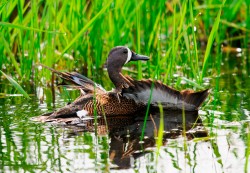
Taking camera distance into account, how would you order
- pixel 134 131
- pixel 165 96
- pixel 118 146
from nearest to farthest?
1. pixel 118 146
2. pixel 134 131
3. pixel 165 96

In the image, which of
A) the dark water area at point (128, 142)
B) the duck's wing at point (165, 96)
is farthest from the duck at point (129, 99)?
the dark water area at point (128, 142)

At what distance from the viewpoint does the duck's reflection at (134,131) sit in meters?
4.97

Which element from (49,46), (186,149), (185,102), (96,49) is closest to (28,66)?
(49,46)

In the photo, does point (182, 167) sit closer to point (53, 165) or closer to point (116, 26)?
point (53, 165)

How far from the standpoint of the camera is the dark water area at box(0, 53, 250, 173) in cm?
461

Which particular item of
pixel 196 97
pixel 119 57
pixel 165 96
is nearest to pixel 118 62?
pixel 119 57

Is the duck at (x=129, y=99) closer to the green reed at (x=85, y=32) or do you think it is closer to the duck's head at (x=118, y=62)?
the duck's head at (x=118, y=62)

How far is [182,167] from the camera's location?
14.9 feet

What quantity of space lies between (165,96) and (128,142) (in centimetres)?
111

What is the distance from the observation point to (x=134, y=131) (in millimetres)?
5781

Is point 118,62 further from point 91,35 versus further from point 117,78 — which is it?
point 91,35

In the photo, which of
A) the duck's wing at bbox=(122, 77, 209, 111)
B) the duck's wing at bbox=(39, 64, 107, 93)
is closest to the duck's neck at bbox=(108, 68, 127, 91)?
the duck's wing at bbox=(39, 64, 107, 93)

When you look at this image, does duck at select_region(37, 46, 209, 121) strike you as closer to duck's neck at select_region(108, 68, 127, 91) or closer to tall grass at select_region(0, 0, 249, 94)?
duck's neck at select_region(108, 68, 127, 91)

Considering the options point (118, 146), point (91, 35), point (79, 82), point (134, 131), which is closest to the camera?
point (118, 146)
